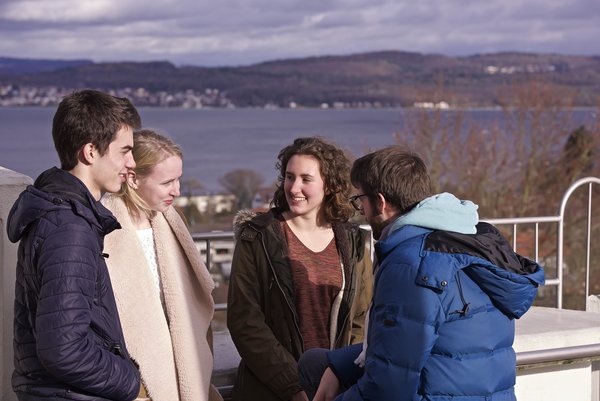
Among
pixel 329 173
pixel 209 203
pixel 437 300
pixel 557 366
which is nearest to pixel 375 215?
pixel 437 300

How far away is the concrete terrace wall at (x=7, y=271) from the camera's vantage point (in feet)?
13.5

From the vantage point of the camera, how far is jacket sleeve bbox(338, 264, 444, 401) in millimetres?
2986

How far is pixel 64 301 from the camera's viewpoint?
295 centimetres

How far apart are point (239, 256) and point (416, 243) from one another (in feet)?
4.95

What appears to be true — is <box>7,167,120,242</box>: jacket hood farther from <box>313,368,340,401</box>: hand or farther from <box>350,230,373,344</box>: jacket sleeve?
<box>350,230,373,344</box>: jacket sleeve

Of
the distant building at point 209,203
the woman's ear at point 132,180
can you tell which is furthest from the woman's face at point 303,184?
the distant building at point 209,203

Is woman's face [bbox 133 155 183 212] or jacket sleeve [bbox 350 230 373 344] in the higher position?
woman's face [bbox 133 155 183 212]

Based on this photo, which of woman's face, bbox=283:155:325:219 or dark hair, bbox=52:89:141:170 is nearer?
dark hair, bbox=52:89:141:170

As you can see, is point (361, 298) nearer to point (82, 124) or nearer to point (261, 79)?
point (82, 124)

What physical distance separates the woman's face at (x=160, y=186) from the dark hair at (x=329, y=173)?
0.77 meters

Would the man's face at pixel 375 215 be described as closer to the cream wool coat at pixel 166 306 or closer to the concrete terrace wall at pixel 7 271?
the cream wool coat at pixel 166 306

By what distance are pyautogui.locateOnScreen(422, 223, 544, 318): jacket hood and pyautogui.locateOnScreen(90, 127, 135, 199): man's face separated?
3.58 ft

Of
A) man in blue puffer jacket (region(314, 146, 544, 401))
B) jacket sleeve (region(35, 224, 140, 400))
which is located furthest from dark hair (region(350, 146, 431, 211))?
jacket sleeve (region(35, 224, 140, 400))

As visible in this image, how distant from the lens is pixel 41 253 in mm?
2986
